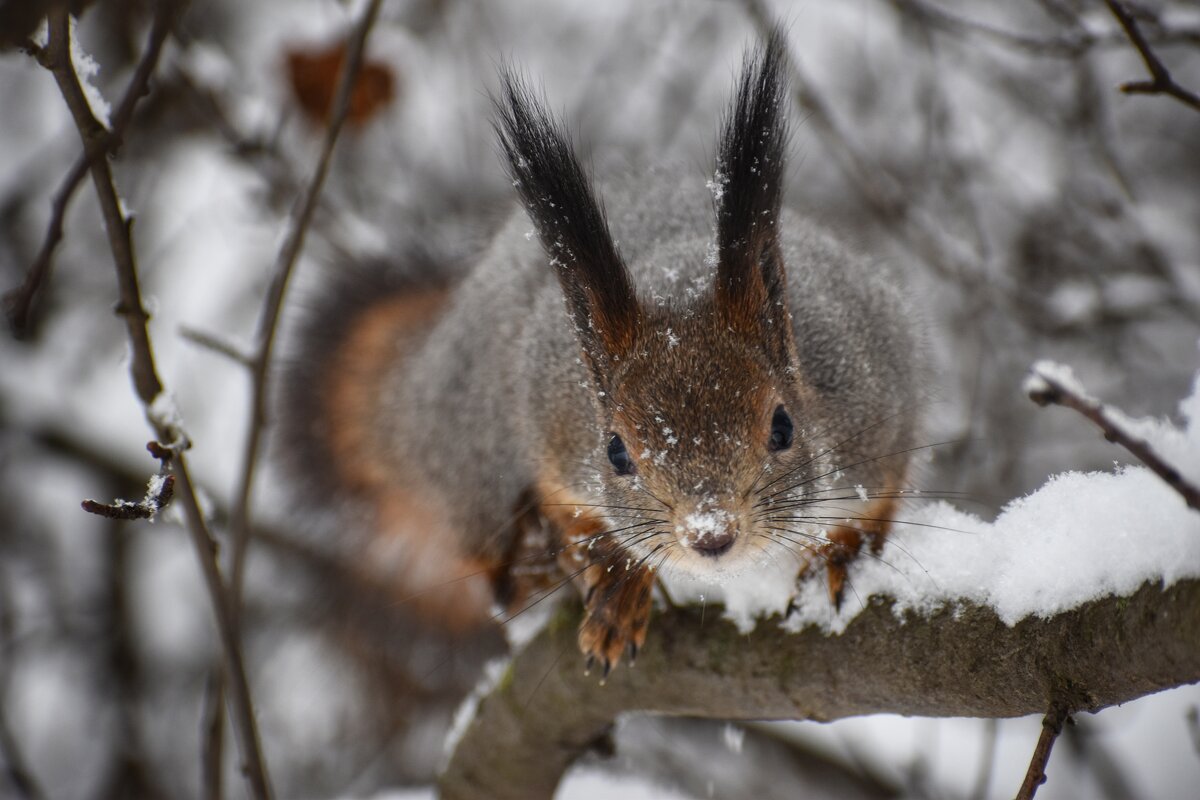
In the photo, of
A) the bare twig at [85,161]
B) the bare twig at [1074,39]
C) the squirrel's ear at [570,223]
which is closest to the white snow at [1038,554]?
the squirrel's ear at [570,223]

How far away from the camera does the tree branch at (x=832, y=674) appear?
1.25m

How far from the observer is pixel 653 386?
1.80m

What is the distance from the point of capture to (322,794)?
3.86 m

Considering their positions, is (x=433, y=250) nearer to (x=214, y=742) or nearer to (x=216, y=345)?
(x=216, y=345)

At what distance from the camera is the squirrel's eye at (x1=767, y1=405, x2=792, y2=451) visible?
1822mm

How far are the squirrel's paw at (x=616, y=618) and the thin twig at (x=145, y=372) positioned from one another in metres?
0.65

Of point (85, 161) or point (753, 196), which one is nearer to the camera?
point (85, 161)

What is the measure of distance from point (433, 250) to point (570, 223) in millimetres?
1589

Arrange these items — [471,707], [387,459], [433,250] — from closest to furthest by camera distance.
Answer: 1. [471,707]
2. [387,459]
3. [433,250]

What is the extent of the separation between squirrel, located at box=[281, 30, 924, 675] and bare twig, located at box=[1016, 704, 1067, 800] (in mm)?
474

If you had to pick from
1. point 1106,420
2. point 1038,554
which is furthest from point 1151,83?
point 1106,420

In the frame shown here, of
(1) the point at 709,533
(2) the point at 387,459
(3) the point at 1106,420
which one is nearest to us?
(3) the point at 1106,420

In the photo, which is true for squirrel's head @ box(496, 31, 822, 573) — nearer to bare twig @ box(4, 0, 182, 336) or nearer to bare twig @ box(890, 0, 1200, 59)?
bare twig @ box(4, 0, 182, 336)

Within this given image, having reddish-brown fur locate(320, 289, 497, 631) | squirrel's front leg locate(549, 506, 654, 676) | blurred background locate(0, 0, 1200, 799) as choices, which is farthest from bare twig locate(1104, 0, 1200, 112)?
reddish-brown fur locate(320, 289, 497, 631)
